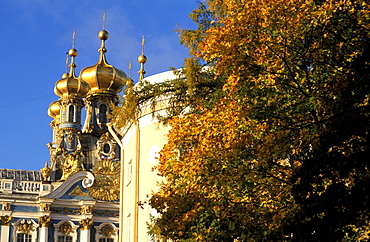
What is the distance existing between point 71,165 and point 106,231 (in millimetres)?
5134

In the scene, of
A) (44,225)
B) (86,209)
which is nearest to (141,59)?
(86,209)

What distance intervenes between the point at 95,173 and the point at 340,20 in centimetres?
3450

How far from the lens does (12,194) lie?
41.8 metres

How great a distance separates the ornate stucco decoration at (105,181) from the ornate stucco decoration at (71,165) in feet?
3.27

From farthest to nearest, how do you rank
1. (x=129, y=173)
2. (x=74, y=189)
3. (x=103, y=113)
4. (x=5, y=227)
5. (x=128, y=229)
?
(x=103, y=113) → (x=74, y=189) → (x=5, y=227) → (x=129, y=173) → (x=128, y=229)

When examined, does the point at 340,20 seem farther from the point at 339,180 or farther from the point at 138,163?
the point at 138,163

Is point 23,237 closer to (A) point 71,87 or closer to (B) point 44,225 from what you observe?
(B) point 44,225

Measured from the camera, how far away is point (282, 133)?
11727 millimetres

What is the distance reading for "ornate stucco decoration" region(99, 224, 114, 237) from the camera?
43250 millimetres

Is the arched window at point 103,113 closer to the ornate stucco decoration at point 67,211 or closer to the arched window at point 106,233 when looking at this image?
the ornate stucco decoration at point 67,211

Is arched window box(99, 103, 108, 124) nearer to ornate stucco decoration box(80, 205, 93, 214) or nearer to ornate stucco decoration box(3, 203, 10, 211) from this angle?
ornate stucco decoration box(80, 205, 93, 214)

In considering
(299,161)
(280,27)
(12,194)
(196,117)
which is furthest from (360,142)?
(12,194)

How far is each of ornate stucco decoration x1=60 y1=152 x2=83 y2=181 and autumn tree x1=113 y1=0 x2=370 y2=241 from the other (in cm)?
3197

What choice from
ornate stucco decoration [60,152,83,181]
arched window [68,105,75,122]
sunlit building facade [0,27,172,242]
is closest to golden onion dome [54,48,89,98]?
sunlit building facade [0,27,172,242]
